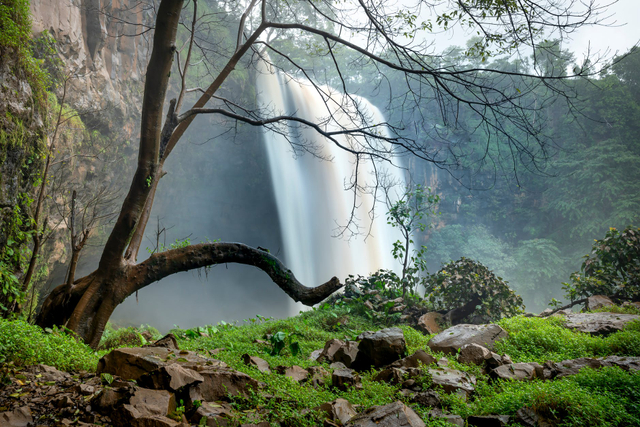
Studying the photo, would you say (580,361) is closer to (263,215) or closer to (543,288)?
(263,215)

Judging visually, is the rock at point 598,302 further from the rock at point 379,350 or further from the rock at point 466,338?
the rock at point 379,350

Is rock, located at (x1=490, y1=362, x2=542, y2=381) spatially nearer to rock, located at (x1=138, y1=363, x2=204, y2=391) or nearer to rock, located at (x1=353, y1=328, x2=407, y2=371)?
rock, located at (x1=353, y1=328, x2=407, y2=371)

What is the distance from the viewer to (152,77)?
364cm

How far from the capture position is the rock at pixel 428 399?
8.31ft

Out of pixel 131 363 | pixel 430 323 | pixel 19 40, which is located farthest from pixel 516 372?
pixel 19 40

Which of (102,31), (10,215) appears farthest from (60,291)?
(102,31)

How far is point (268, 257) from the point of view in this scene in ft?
14.0

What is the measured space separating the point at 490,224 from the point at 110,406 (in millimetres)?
24629

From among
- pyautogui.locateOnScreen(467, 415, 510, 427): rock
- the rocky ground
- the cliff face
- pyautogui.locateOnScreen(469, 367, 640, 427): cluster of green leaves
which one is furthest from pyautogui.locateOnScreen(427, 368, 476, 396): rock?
the cliff face

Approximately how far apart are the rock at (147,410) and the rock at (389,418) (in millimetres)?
1061

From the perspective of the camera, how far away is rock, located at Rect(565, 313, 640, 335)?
4465 mm

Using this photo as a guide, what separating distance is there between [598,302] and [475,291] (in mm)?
2053

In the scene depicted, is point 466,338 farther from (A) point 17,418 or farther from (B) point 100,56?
(B) point 100,56

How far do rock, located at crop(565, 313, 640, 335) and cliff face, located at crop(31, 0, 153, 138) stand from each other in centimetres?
835
